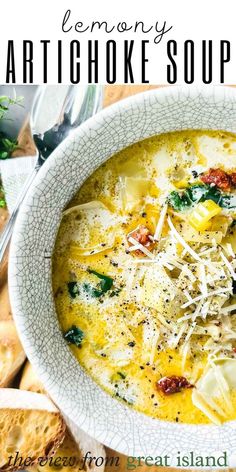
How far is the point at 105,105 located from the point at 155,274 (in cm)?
72

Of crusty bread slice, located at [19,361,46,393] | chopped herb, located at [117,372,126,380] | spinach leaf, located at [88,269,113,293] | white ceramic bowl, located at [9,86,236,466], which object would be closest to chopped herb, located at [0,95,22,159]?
white ceramic bowl, located at [9,86,236,466]

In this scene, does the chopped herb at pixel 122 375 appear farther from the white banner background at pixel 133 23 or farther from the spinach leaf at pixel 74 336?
the white banner background at pixel 133 23

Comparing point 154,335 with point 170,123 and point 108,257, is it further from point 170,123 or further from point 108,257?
point 170,123

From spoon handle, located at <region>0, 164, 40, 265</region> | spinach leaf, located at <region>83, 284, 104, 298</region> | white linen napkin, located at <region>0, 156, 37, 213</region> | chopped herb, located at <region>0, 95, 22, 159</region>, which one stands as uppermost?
chopped herb, located at <region>0, 95, 22, 159</region>

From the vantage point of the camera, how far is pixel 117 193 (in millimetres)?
A: 2154

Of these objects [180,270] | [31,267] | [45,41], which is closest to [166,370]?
[180,270]

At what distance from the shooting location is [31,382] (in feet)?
7.63

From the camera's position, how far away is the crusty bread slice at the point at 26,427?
2320 mm

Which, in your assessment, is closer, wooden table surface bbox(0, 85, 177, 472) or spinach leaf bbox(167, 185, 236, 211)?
spinach leaf bbox(167, 185, 236, 211)

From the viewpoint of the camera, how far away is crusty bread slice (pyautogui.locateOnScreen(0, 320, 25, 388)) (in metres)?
2.33

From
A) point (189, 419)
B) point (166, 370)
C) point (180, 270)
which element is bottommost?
point (189, 419)

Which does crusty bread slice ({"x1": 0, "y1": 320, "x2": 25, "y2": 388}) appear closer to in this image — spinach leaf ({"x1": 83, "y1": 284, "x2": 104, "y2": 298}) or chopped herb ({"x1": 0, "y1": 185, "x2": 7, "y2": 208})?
spinach leaf ({"x1": 83, "y1": 284, "x2": 104, "y2": 298})

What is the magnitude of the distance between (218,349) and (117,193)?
0.67m

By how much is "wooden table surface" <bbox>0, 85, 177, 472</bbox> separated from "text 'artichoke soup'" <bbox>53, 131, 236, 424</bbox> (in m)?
0.29
